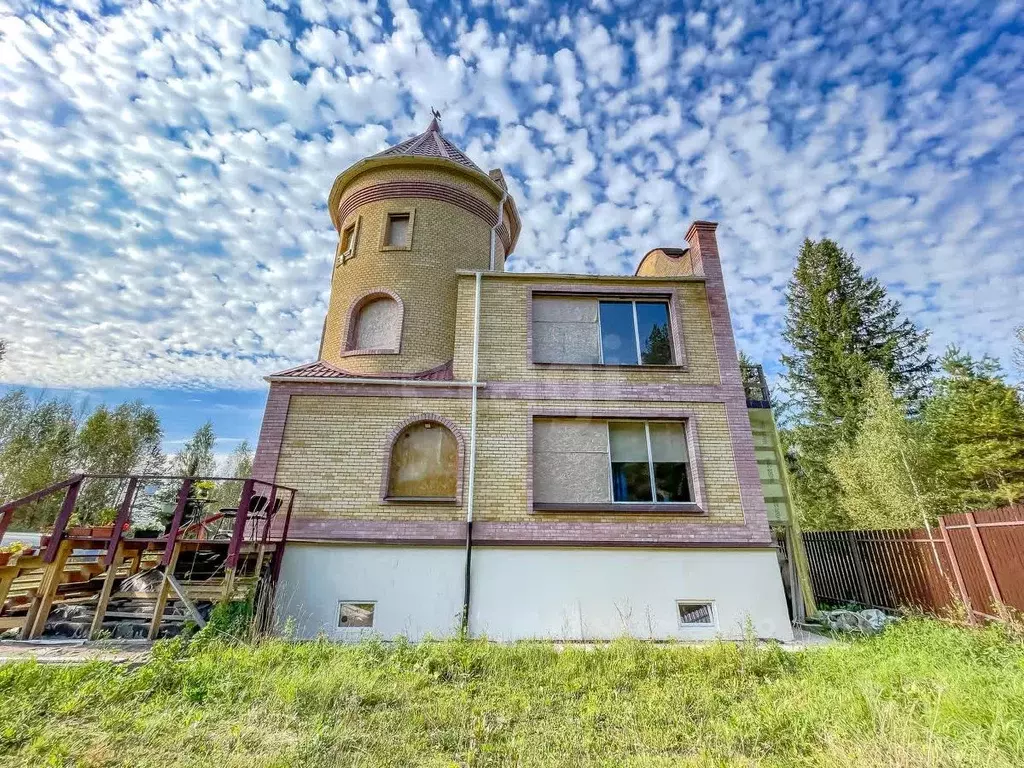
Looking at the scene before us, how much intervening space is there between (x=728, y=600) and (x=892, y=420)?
45.6 feet

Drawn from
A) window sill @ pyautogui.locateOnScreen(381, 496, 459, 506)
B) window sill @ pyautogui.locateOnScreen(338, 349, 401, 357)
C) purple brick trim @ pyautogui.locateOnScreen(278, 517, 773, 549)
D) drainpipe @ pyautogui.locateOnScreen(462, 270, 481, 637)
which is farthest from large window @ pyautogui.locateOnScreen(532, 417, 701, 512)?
window sill @ pyautogui.locateOnScreen(338, 349, 401, 357)

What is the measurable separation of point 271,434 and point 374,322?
350 centimetres

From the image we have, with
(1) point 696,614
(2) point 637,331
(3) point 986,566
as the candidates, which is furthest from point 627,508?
(3) point 986,566

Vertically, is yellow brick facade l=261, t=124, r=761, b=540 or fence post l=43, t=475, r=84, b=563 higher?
yellow brick facade l=261, t=124, r=761, b=540

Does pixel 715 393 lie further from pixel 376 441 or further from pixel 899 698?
pixel 376 441

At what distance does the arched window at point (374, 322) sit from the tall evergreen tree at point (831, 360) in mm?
19634

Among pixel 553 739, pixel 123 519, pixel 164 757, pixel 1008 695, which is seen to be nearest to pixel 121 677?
pixel 164 757

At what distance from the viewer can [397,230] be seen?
11.3 meters

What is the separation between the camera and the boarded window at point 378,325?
33.4ft

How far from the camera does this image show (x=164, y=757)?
3133 millimetres

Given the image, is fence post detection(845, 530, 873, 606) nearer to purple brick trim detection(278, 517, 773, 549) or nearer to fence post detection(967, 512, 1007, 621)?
A: fence post detection(967, 512, 1007, 621)

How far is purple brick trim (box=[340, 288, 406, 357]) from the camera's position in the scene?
10.1 metres

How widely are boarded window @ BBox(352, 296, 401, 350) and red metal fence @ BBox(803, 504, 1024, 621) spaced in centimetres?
1052

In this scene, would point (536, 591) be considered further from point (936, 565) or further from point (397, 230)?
point (397, 230)
